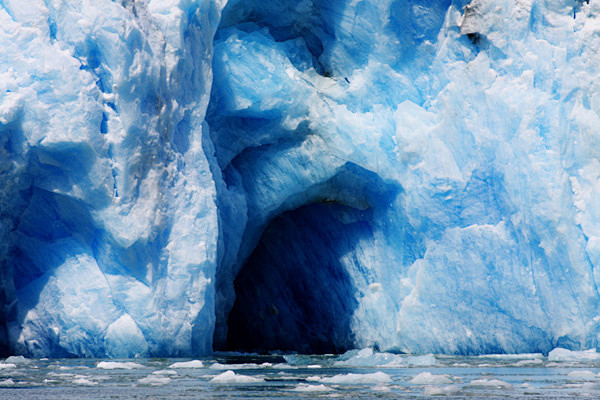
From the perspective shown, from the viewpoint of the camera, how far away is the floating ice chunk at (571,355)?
8.12 meters

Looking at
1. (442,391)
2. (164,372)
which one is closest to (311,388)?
(442,391)

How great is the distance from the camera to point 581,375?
591 cm

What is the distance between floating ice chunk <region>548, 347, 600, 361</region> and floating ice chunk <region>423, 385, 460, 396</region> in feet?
12.0

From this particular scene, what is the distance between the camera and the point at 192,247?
9.08 meters

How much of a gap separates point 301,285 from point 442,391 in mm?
6818

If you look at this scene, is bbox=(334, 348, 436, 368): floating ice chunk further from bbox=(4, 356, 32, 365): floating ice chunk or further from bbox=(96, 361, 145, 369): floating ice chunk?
bbox=(4, 356, 32, 365): floating ice chunk

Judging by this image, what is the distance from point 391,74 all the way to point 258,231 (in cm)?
282

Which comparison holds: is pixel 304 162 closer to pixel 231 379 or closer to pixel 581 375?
pixel 231 379

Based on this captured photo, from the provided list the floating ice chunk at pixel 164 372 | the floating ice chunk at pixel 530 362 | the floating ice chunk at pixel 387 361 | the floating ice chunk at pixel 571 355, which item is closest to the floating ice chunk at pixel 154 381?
the floating ice chunk at pixel 164 372

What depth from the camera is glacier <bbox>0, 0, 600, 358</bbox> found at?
8.83 meters

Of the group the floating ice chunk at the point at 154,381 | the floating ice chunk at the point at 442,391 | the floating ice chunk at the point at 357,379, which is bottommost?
the floating ice chunk at the point at 442,391

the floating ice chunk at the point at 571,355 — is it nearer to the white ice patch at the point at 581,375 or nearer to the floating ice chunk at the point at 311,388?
the white ice patch at the point at 581,375

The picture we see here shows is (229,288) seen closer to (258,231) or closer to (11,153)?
(258,231)

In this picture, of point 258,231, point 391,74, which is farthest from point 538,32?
point 258,231
